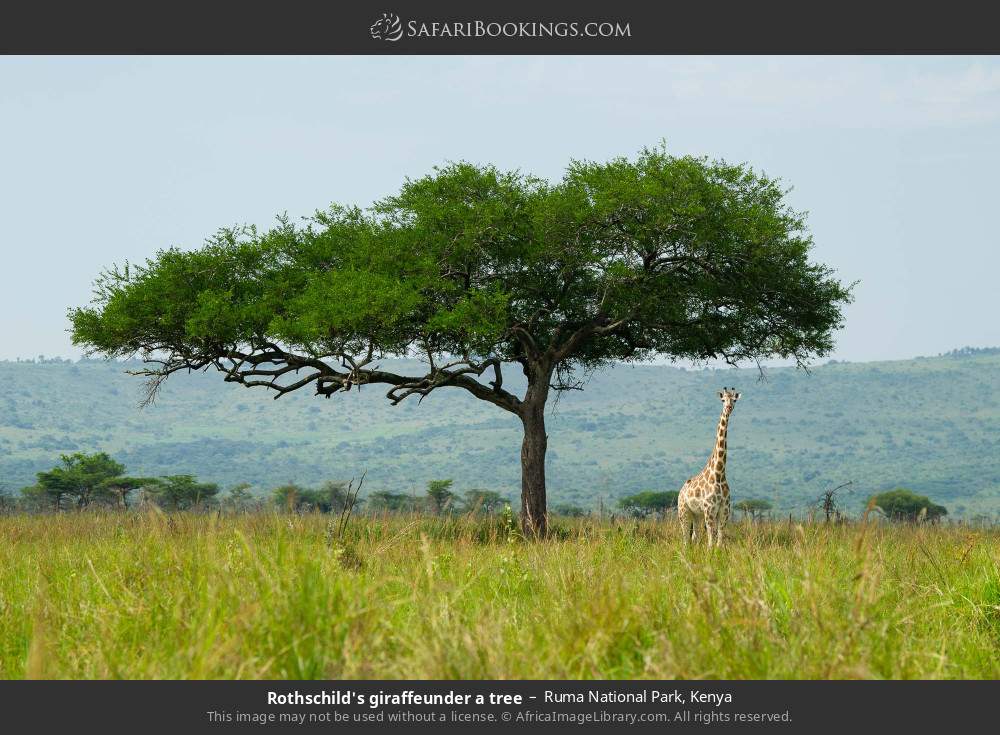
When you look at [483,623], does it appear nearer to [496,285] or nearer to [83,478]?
[496,285]

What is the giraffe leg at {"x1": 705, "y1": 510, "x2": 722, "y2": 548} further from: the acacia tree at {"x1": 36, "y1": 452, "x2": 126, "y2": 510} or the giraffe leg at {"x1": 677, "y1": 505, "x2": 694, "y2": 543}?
the acacia tree at {"x1": 36, "y1": 452, "x2": 126, "y2": 510}

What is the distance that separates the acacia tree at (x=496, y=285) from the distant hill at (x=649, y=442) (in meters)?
109

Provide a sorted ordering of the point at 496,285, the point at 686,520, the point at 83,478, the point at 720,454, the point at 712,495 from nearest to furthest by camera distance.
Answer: the point at 712,495
the point at 720,454
the point at 686,520
the point at 496,285
the point at 83,478

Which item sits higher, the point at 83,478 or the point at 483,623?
the point at 483,623

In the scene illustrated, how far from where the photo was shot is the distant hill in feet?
502

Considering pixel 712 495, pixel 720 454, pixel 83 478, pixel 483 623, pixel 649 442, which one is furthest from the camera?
pixel 649 442

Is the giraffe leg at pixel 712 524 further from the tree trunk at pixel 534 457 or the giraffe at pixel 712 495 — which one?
the tree trunk at pixel 534 457

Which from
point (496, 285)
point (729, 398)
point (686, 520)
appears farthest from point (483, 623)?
point (496, 285)

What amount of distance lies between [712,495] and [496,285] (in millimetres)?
8917

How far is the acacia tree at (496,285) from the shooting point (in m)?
23.7

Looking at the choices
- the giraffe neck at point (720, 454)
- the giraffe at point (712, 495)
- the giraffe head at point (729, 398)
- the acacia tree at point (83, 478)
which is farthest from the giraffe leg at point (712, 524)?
the acacia tree at point (83, 478)

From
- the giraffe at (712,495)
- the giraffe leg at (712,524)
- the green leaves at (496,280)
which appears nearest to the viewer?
the giraffe leg at (712,524)

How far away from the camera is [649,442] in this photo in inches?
6772
